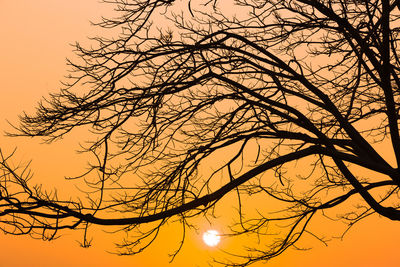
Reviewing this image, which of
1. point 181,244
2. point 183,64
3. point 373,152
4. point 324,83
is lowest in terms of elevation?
point 181,244

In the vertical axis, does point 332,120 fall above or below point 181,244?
above

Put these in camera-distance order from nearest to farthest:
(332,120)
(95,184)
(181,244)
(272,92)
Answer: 1. (95,184)
2. (181,244)
3. (272,92)
4. (332,120)

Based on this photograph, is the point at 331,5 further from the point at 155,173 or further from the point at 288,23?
the point at 155,173

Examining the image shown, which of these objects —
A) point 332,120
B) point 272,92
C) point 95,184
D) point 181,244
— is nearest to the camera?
point 95,184

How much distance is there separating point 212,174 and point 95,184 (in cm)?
192

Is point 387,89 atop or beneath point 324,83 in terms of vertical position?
beneath

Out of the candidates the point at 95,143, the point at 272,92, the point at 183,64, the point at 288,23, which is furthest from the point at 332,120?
the point at 95,143

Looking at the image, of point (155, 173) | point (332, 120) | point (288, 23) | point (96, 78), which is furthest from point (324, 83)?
point (96, 78)

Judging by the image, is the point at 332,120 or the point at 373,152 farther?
the point at 332,120

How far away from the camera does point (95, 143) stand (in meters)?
7.65

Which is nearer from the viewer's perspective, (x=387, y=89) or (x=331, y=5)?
(x=387, y=89)

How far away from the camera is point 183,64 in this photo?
7.75 metres

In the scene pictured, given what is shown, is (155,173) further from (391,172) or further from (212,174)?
(391,172)

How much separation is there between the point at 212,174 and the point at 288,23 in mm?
2749
